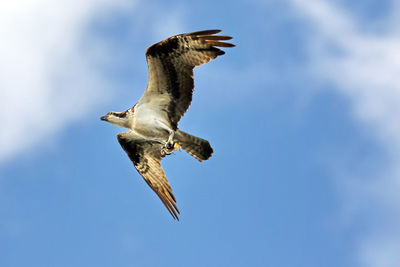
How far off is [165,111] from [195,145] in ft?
3.80

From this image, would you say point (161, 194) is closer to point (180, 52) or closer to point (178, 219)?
point (178, 219)

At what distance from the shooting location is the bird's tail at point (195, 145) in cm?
1795

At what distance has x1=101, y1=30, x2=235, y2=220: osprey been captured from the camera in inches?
651

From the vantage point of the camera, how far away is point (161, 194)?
18906 millimetres

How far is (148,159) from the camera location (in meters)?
19.5

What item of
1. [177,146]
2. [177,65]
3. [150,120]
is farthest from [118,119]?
[177,65]

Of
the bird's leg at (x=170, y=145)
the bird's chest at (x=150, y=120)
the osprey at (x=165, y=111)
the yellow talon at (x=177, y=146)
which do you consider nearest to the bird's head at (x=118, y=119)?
the osprey at (x=165, y=111)

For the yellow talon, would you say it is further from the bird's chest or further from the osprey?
the bird's chest

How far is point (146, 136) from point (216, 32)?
3.52 m

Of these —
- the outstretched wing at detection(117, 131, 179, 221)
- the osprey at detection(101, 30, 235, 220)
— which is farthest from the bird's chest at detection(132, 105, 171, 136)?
the outstretched wing at detection(117, 131, 179, 221)

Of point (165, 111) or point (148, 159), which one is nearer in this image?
point (165, 111)

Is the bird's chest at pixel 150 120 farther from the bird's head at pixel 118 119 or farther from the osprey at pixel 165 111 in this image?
the bird's head at pixel 118 119

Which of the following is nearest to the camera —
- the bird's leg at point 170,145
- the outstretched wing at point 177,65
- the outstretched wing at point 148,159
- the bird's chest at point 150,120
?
the outstretched wing at point 177,65

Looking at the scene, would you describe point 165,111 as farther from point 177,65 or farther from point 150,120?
point 177,65
